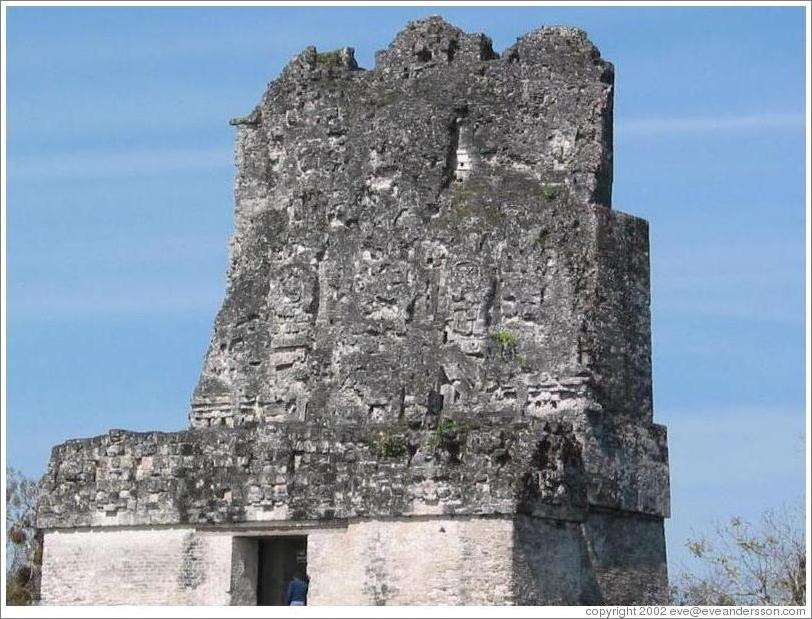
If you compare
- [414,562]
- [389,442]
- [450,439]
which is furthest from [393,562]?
[450,439]

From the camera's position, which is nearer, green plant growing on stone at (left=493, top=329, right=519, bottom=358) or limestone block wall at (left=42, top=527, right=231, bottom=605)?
limestone block wall at (left=42, top=527, right=231, bottom=605)

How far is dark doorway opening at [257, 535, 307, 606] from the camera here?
1081 inches

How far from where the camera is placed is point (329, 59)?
98.2 ft

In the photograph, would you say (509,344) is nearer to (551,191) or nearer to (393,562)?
(551,191)

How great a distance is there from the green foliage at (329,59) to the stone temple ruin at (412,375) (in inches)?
2.7

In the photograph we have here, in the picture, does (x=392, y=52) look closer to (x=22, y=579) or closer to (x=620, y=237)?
(x=620, y=237)

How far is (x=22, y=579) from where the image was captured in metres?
32.5

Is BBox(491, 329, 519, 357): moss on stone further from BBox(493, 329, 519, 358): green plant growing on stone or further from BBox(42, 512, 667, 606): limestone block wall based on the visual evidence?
BBox(42, 512, 667, 606): limestone block wall

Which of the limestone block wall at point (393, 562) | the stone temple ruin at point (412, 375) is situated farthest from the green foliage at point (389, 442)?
the limestone block wall at point (393, 562)

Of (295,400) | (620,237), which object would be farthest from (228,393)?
(620,237)

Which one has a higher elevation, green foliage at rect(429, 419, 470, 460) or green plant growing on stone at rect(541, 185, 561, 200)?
green plant growing on stone at rect(541, 185, 561, 200)

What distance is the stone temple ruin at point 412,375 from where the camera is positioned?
25469 millimetres

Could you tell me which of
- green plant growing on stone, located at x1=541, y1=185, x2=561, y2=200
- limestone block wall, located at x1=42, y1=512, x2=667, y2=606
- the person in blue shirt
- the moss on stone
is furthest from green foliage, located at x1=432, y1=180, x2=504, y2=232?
the person in blue shirt

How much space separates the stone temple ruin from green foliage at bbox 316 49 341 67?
0.07 m
